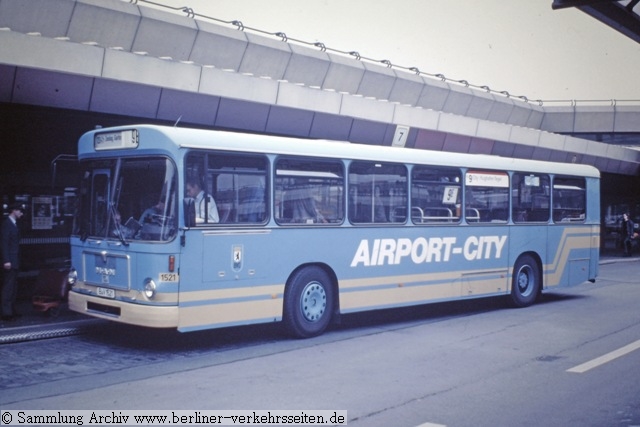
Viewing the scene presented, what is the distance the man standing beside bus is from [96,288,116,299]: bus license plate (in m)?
2.80

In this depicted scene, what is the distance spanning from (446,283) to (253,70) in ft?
41.1

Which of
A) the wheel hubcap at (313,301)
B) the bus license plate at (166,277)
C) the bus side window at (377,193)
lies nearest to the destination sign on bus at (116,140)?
the bus license plate at (166,277)

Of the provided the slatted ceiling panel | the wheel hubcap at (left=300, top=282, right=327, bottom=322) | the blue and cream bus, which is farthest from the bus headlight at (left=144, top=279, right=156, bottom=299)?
the slatted ceiling panel

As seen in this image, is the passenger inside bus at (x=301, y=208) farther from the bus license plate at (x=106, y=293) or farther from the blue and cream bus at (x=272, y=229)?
the bus license plate at (x=106, y=293)

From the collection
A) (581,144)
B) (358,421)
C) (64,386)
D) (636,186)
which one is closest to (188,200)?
(64,386)

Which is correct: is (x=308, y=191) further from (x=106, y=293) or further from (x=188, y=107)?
(x=188, y=107)

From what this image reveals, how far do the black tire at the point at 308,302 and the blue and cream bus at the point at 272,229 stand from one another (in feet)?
0.08

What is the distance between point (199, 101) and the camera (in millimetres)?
15062

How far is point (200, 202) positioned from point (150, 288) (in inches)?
51.8

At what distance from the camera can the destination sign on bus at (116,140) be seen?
956cm

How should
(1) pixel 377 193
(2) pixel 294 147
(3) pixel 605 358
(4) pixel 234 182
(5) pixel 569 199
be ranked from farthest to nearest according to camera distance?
(5) pixel 569 199 < (1) pixel 377 193 < (2) pixel 294 147 < (4) pixel 234 182 < (3) pixel 605 358

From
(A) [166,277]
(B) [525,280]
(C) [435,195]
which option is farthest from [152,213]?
(B) [525,280]

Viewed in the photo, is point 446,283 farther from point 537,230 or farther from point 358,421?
point 358,421

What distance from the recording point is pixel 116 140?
9859mm
